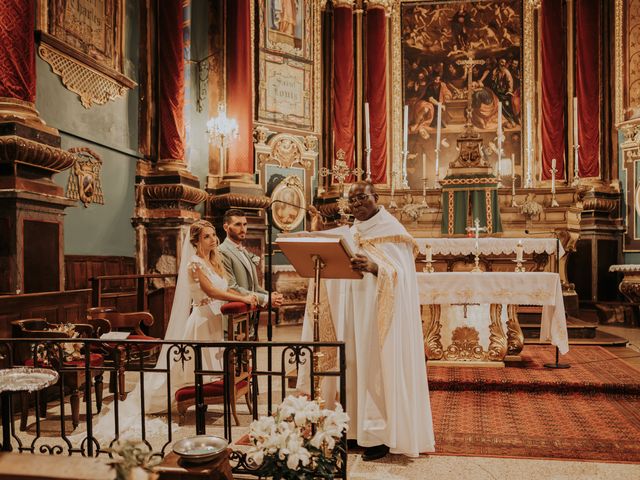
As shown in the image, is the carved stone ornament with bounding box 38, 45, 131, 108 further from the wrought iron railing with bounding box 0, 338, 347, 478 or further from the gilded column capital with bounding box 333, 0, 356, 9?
the gilded column capital with bounding box 333, 0, 356, 9

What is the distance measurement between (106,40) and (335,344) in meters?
6.65

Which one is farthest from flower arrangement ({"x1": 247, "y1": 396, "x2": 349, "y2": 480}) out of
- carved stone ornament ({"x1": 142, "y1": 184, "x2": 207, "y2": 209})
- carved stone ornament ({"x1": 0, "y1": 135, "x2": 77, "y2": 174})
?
carved stone ornament ({"x1": 142, "y1": 184, "x2": 207, "y2": 209})

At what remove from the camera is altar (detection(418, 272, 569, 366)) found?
630cm

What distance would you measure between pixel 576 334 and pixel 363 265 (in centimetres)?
591

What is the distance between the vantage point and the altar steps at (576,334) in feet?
26.3

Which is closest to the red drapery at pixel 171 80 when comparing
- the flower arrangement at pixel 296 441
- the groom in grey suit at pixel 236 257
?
the groom in grey suit at pixel 236 257

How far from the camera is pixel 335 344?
305 cm

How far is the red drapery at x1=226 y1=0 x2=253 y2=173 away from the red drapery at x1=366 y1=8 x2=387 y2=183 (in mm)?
3134

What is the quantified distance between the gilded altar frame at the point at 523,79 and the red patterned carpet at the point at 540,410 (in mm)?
6358

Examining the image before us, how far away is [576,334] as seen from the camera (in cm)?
843

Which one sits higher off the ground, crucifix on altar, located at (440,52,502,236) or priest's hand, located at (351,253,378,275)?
crucifix on altar, located at (440,52,502,236)

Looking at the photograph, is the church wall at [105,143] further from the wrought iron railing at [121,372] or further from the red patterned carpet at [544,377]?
the red patterned carpet at [544,377]

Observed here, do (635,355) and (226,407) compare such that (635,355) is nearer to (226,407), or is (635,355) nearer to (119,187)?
(226,407)

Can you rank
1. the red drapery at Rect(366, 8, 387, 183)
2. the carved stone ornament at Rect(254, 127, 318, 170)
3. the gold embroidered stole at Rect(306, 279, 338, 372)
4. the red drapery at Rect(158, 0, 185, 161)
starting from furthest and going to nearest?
the red drapery at Rect(366, 8, 387, 183) < the carved stone ornament at Rect(254, 127, 318, 170) < the red drapery at Rect(158, 0, 185, 161) < the gold embroidered stole at Rect(306, 279, 338, 372)
